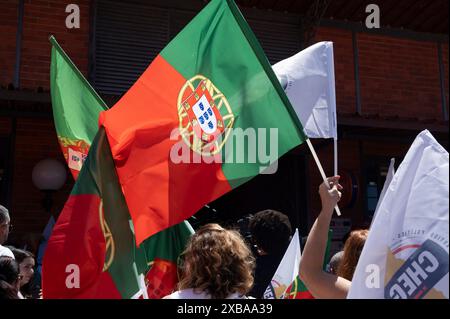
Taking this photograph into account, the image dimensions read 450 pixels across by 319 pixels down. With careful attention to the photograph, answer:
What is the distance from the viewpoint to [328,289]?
255 cm

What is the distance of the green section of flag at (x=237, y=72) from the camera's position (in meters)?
3.14

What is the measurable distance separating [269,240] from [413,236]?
5.90ft

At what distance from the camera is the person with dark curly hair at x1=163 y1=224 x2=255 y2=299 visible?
2.46 meters

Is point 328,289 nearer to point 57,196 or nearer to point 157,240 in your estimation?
point 157,240

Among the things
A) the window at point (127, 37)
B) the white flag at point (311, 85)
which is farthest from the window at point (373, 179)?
the white flag at point (311, 85)

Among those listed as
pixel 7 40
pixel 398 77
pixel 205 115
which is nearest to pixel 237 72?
pixel 205 115

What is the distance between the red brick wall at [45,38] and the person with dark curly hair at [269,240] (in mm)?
4487

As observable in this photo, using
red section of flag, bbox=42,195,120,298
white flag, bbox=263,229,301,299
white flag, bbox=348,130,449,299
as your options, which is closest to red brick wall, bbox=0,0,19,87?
red section of flag, bbox=42,195,120,298

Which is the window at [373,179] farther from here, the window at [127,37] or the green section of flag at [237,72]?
the green section of flag at [237,72]
